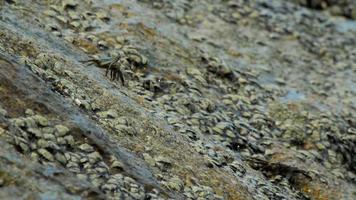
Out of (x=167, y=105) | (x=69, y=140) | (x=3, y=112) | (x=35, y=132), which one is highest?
(x=3, y=112)

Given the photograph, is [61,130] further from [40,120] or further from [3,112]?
[3,112]

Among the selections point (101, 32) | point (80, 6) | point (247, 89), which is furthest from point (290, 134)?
point (80, 6)

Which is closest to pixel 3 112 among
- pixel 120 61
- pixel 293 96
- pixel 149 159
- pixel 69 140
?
pixel 69 140

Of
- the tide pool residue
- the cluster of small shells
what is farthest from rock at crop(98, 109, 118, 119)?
the tide pool residue

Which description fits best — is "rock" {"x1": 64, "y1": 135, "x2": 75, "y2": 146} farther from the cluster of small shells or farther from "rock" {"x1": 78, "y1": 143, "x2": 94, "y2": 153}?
"rock" {"x1": 78, "y1": 143, "x2": 94, "y2": 153}

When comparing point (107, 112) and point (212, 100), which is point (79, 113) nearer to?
point (107, 112)
